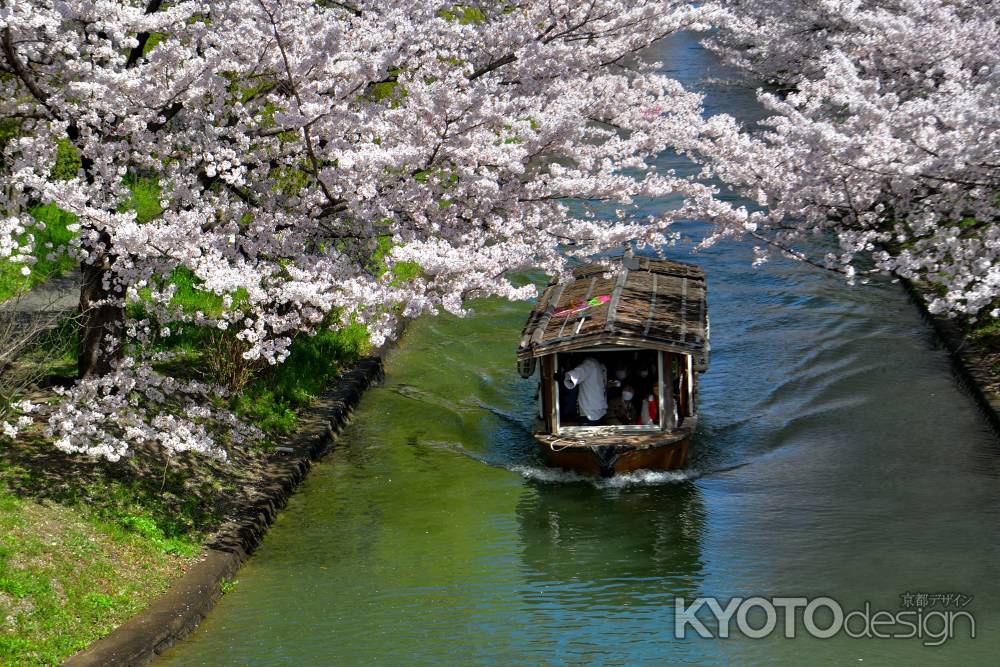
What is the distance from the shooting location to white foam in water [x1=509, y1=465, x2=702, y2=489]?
15164 millimetres

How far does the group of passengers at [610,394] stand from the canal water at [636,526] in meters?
1.03

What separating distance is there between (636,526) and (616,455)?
1.29m

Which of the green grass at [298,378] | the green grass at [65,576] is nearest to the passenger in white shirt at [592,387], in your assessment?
the green grass at [298,378]

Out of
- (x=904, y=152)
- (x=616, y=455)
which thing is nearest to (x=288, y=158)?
(x=616, y=455)

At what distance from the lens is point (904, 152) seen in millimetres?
13305

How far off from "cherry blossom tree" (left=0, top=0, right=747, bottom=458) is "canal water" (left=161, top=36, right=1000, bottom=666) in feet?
7.83

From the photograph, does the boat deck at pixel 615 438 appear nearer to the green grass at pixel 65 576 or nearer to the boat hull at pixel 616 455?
the boat hull at pixel 616 455

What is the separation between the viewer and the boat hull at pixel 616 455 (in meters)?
14.9

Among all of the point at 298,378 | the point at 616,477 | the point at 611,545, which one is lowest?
the point at 611,545

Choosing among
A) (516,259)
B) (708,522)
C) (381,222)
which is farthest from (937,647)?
(381,222)

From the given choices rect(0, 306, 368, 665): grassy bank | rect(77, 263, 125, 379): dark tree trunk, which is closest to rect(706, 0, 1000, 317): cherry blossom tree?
rect(0, 306, 368, 665): grassy bank

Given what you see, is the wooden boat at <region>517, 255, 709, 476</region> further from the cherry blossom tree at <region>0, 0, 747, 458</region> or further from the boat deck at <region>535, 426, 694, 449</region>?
the cherry blossom tree at <region>0, 0, 747, 458</region>

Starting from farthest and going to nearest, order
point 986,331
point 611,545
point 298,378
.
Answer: point 986,331, point 298,378, point 611,545

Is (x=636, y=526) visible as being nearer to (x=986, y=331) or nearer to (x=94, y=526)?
(x=94, y=526)
